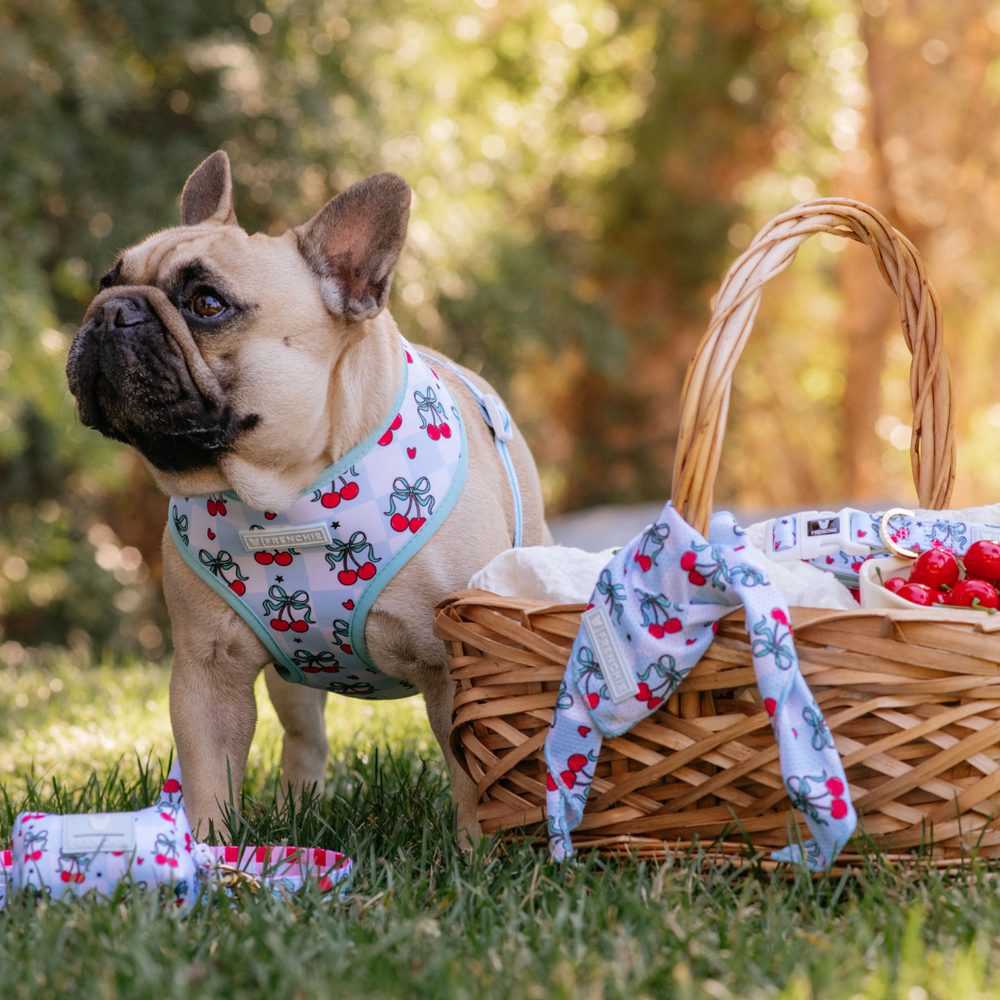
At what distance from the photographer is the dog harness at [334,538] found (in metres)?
1.98

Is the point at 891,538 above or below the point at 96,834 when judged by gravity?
above

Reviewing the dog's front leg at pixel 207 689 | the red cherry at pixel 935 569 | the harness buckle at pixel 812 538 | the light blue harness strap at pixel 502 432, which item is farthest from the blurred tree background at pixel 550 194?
the red cherry at pixel 935 569

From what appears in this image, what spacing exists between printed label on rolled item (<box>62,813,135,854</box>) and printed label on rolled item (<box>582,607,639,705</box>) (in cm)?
75

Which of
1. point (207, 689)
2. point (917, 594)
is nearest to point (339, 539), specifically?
point (207, 689)

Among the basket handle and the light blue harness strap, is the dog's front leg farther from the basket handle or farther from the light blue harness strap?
the basket handle

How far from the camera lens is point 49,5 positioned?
4820 millimetres

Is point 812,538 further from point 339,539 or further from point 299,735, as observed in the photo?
point 299,735

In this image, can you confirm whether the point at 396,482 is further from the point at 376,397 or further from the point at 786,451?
the point at 786,451

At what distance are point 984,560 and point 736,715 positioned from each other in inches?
22.1

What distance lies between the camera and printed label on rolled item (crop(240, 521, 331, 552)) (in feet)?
6.46

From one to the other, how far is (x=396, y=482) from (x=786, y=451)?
8518 mm

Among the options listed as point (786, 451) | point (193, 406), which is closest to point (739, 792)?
point (193, 406)

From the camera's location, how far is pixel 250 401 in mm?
1954

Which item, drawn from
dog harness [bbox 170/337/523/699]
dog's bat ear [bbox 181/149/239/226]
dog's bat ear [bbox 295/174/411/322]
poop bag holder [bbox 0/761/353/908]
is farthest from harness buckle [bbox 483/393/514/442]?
poop bag holder [bbox 0/761/353/908]
